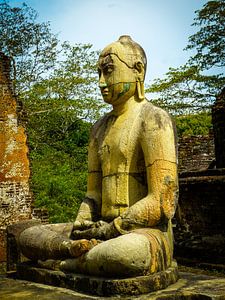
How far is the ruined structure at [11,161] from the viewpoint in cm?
1002

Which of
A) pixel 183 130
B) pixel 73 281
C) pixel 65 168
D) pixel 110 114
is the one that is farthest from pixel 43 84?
pixel 73 281

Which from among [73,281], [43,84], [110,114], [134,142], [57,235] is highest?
[43,84]

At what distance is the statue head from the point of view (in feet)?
14.3

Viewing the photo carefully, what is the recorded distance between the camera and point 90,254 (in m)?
3.64

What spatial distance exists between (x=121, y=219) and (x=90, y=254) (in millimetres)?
422

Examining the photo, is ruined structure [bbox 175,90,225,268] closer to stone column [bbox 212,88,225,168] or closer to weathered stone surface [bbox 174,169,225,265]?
weathered stone surface [bbox 174,169,225,265]

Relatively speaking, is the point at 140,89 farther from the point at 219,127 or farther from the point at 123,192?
the point at 219,127

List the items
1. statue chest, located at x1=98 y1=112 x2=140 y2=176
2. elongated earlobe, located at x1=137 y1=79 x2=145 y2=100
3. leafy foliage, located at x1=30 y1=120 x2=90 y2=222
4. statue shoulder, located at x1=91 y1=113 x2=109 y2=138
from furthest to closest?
leafy foliage, located at x1=30 y1=120 x2=90 y2=222
statue shoulder, located at x1=91 y1=113 x2=109 y2=138
elongated earlobe, located at x1=137 y1=79 x2=145 y2=100
statue chest, located at x1=98 y1=112 x2=140 y2=176

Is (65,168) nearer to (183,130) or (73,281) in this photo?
(183,130)

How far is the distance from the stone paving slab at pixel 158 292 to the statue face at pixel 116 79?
1766 mm

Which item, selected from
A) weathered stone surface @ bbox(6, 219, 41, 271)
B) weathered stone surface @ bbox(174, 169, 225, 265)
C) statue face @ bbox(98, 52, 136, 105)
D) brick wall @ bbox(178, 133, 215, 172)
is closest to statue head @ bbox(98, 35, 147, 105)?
statue face @ bbox(98, 52, 136, 105)

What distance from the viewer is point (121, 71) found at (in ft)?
14.3

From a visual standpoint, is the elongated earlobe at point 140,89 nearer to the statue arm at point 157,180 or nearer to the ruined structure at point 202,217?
the statue arm at point 157,180

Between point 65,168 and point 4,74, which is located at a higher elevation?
point 4,74
